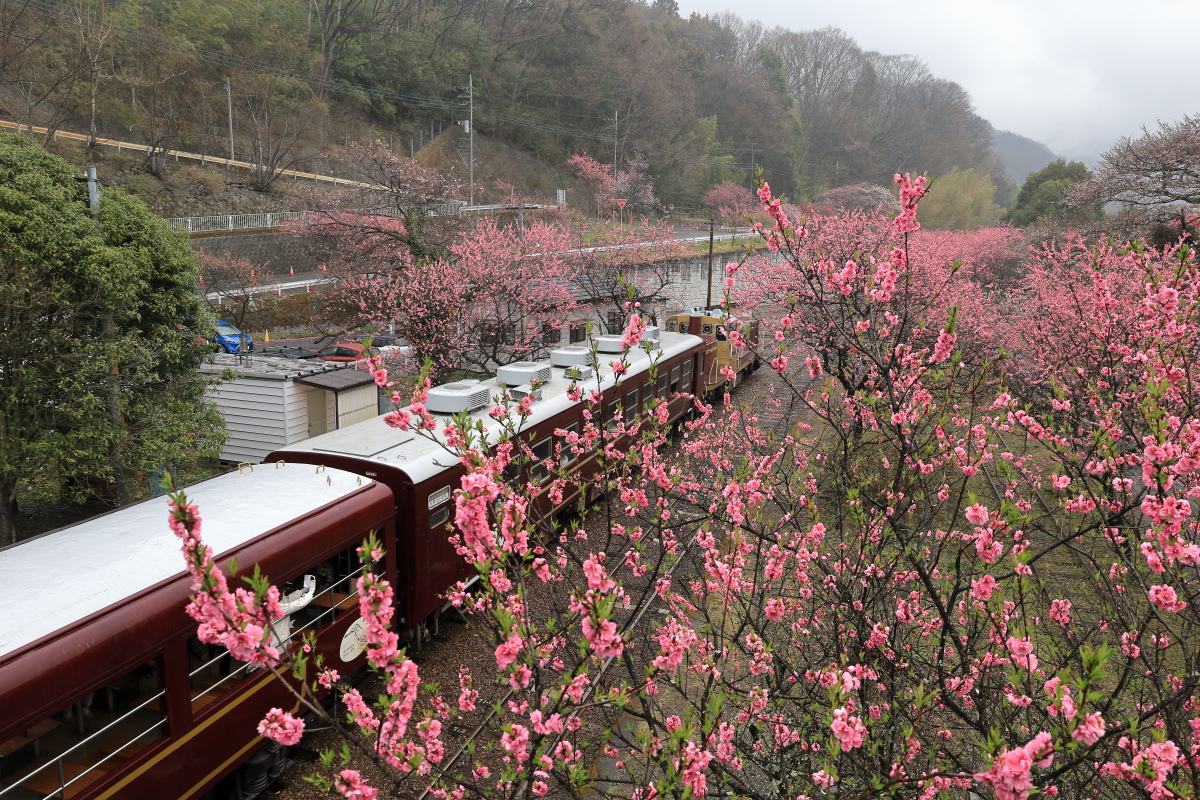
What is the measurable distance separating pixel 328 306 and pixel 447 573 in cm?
1745

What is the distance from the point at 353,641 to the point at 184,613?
2.25 m

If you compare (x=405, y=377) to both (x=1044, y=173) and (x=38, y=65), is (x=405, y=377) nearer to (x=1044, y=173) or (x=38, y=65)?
(x=38, y=65)

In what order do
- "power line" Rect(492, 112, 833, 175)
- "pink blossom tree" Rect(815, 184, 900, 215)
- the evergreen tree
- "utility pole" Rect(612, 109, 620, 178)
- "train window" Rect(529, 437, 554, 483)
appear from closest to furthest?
the evergreen tree
"train window" Rect(529, 437, 554, 483)
"utility pole" Rect(612, 109, 620, 178)
"power line" Rect(492, 112, 833, 175)
"pink blossom tree" Rect(815, 184, 900, 215)

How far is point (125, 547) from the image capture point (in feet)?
18.1

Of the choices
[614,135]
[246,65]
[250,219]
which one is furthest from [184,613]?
[614,135]

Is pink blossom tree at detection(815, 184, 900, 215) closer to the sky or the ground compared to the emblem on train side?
closer to the sky

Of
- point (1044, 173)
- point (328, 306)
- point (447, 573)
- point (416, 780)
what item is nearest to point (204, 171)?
point (328, 306)

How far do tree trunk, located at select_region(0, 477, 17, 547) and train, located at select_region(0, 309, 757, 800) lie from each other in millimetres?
4380

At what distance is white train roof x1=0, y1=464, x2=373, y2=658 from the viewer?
4684mm

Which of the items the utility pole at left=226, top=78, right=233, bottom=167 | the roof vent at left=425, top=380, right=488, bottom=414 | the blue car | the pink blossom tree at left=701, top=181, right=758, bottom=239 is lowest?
the blue car

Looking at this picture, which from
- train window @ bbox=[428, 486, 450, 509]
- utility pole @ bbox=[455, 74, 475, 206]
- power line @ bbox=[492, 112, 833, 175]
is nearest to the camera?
train window @ bbox=[428, 486, 450, 509]

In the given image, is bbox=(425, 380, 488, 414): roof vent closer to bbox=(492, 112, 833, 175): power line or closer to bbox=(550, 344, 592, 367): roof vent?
bbox=(550, 344, 592, 367): roof vent

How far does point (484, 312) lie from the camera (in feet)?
62.7

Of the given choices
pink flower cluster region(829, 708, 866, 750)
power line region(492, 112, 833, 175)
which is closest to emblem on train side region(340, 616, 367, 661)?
pink flower cluster region(829, 708, 866, 750)
